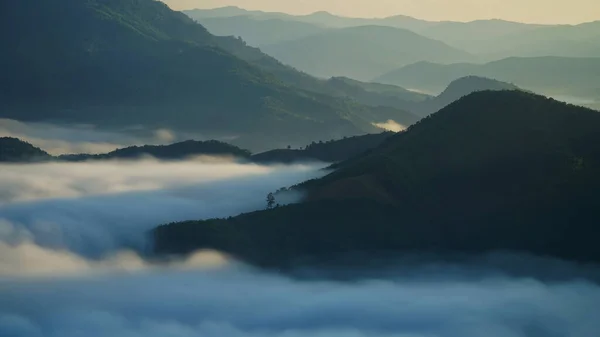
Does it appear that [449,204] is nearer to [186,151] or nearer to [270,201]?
[270,201]

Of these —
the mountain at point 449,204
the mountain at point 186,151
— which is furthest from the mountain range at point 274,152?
the mountain at point 449,204

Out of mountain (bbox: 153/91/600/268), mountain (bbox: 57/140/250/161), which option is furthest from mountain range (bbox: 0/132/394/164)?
mountain (bbox: 153/91/600/268)

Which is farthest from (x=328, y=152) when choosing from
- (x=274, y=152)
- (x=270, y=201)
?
(x=270, y=201)

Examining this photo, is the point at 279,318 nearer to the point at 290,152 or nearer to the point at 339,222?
the point at 339,222

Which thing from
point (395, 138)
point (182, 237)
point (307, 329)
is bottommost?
point (307, 329)

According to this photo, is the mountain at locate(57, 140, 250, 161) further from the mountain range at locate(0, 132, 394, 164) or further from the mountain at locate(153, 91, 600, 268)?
the mountain at locate(153, 91, 600, 268)

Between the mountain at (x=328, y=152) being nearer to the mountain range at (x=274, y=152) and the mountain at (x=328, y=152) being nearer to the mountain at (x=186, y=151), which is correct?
the mountain range at (x=274, y=152)

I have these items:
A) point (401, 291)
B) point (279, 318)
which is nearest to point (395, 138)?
point (401, 291)
